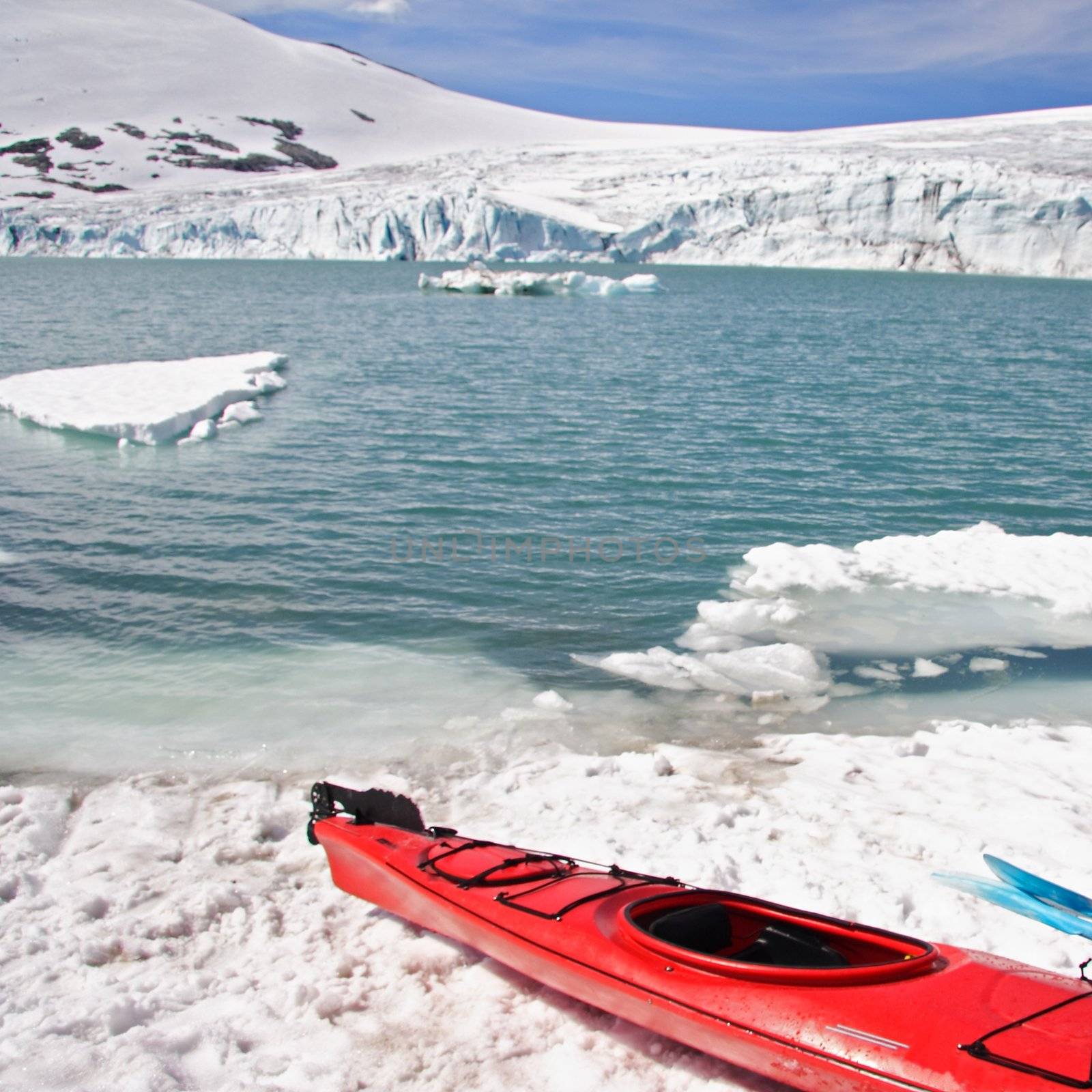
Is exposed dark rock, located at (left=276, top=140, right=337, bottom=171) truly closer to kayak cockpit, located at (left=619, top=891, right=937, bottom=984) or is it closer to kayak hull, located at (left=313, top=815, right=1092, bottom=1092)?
kayak hull, located at (left=313, top=815, right=1092, bottom=1092)

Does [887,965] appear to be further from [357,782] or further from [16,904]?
[16,904]

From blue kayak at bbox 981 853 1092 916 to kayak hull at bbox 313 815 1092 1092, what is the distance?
29 centimetres

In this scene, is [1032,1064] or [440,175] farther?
[440,175]

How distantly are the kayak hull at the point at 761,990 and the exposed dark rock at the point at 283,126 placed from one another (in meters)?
134

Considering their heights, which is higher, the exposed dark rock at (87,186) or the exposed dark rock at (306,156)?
the exposed dark rock at (306,156)

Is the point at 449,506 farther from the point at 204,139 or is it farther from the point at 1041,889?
the point at 204,139

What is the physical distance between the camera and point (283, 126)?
127 m

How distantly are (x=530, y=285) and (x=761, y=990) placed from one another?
150 feet

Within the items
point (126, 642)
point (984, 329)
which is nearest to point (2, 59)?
point (984, 329)

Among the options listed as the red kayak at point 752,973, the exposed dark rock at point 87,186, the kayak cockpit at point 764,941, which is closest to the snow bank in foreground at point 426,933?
the red kayak at point 752,973

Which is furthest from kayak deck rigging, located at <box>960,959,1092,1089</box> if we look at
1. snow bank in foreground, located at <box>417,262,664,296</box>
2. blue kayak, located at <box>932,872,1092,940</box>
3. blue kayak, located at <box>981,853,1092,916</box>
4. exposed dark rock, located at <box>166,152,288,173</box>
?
exposed dark rock, located at <box>166,152,288,173</box>

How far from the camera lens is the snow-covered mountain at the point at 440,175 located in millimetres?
61875

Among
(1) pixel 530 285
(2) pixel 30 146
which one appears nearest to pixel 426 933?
(1) pixel 530 285

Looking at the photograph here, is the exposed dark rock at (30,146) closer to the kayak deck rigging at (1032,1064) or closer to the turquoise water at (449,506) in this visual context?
the turquoise water at (449,506)
